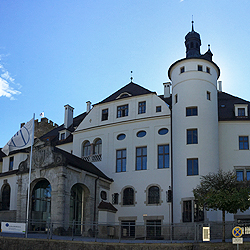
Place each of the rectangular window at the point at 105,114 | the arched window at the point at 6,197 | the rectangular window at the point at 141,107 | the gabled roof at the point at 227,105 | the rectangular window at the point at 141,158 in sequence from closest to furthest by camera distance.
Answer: the gabled roof at the point at 227,105, the rectangular window at the point at 141,158, the rectangular window at the point at 141,107, the arched window at the point at 6,197, the rectangular window at the point at 105,114

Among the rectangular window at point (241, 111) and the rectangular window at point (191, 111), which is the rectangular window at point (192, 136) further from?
the rectangular window at point (241, 111)

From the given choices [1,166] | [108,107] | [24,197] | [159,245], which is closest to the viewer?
[159,245]

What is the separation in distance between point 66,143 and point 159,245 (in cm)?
2285

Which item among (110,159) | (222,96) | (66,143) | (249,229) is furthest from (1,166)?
(249,229)

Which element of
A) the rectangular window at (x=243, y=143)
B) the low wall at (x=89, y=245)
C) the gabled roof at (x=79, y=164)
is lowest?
the low wall at (x=89, y=245)

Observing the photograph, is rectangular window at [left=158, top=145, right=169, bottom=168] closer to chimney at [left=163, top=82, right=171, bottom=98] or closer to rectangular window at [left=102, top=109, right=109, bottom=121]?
rectangular window at [left=102, top=109, right=109, bottom=121]

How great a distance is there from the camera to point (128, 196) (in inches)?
1385

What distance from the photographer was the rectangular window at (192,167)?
3228 centimetres

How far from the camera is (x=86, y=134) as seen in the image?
131 feet

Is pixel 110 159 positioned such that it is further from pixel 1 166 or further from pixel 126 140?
pixel 1 166

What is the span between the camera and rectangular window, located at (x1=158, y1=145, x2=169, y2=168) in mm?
34450

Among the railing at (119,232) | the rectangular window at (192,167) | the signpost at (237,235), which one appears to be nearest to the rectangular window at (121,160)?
the rectangular window at (192,167)

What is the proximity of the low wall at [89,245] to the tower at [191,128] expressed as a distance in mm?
9990

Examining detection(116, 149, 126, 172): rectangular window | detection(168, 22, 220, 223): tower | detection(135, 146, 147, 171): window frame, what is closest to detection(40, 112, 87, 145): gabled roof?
detection(116, 149, 126, 172): rectangular window
